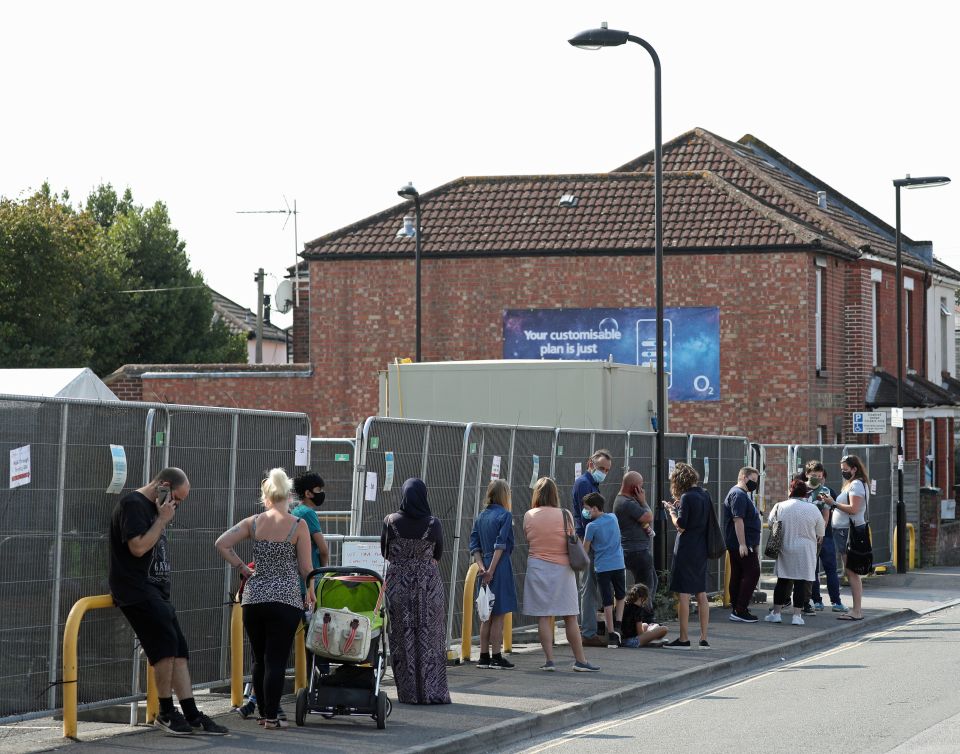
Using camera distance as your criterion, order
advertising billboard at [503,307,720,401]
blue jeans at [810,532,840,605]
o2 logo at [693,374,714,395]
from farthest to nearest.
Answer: advertising billboard at [503,307,720,401], o2 logo at [693,374,714,395], blue jeans at [810,532,840,605]

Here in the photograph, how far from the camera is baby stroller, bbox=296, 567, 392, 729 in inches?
433

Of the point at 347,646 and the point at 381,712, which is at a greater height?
the point at 347,646

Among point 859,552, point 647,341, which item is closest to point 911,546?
point 647,341

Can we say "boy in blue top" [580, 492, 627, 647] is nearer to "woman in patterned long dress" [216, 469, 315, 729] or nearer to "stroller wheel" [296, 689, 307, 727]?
"stroller wheel" [296, 689, 307, 727]

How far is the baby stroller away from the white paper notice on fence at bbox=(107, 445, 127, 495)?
Result: 150cm

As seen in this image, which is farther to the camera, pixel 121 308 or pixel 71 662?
pixel 121 308

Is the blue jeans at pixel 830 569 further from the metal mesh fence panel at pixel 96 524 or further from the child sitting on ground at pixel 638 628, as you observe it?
the metal mesh fence panel at pixel 96 524

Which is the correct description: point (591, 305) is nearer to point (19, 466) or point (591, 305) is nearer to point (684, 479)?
point (684, 479)

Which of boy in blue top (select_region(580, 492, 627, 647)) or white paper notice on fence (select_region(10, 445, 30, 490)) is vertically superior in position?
white paper notice on fence (select_region(10, 445, 30, 490))

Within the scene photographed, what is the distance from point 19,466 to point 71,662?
1.32 meters

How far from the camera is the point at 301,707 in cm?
1122

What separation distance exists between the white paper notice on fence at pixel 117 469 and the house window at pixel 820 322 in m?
26.7

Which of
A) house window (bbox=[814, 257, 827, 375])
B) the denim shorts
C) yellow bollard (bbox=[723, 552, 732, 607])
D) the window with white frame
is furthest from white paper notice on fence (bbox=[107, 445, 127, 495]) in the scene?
Result: the window with white frame

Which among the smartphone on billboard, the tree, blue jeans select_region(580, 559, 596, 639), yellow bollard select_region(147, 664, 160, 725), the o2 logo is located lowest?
yellow bollard select_region(147, 664, 160, 725)
